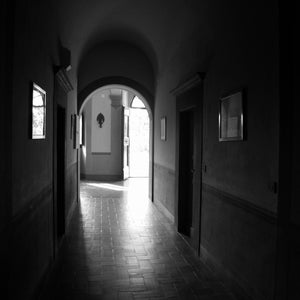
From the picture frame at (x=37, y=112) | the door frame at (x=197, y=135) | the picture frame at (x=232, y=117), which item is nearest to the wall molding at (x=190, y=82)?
the door frame at (x=197, y=135)

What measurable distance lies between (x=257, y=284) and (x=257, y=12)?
2286 millimetres

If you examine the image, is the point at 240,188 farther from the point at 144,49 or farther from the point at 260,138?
the point at 144,49

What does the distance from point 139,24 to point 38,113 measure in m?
4.03

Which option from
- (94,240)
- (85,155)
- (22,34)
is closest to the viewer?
(22,34)

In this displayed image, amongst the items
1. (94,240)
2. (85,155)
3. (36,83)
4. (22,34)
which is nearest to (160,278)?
(94,240)

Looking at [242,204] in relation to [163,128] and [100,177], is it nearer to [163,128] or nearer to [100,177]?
[163,128]

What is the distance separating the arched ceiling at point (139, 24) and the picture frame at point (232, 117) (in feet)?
3.99

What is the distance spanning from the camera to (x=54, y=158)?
4160mm

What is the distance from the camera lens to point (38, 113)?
3074mm

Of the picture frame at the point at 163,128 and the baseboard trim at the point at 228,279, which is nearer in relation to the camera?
the baseboard trim at the point at 228,279

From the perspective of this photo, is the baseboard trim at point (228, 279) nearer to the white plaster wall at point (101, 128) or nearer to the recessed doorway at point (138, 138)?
the white plaster wall at point (101, 128)

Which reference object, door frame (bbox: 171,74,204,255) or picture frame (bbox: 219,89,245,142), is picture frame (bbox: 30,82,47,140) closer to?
picture frame (bbox: 219,89,245,142)

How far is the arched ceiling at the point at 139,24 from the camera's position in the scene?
4730mm

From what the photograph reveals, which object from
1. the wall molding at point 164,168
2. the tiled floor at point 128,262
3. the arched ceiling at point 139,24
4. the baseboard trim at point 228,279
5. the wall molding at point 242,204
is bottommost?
the tiled floor at point 128,262
